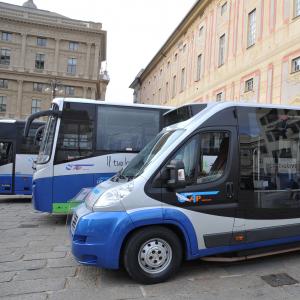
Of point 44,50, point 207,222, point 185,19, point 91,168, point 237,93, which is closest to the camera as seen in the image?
point 207,222

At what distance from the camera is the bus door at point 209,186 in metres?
4.81

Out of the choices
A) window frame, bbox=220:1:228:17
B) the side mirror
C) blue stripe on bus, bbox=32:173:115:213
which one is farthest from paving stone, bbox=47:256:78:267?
window frame, bbox=220:1:228:17

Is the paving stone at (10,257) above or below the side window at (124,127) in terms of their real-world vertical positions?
below

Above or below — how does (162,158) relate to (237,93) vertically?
below

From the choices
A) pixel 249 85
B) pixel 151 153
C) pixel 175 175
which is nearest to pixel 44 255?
pixel 151 153

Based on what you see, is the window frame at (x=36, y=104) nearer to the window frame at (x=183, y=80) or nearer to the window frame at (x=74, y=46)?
the window frame at (x=74, y=46)

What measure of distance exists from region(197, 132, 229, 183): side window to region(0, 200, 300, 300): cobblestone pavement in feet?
4.49

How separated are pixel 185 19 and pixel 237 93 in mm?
14378

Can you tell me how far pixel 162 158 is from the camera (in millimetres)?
4781

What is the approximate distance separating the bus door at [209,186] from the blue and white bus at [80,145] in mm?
4029

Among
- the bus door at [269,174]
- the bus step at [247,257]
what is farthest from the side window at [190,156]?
the bus step at [247,257]

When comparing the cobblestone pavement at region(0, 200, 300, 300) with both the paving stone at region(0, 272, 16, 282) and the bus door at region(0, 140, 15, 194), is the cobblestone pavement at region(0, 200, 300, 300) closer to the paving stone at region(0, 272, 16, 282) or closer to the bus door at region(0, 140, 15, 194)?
the paving stone at region(0, 272, 16, 282)

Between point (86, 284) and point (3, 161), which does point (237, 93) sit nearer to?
point (3, 161)

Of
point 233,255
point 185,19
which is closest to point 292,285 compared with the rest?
point 233,255
